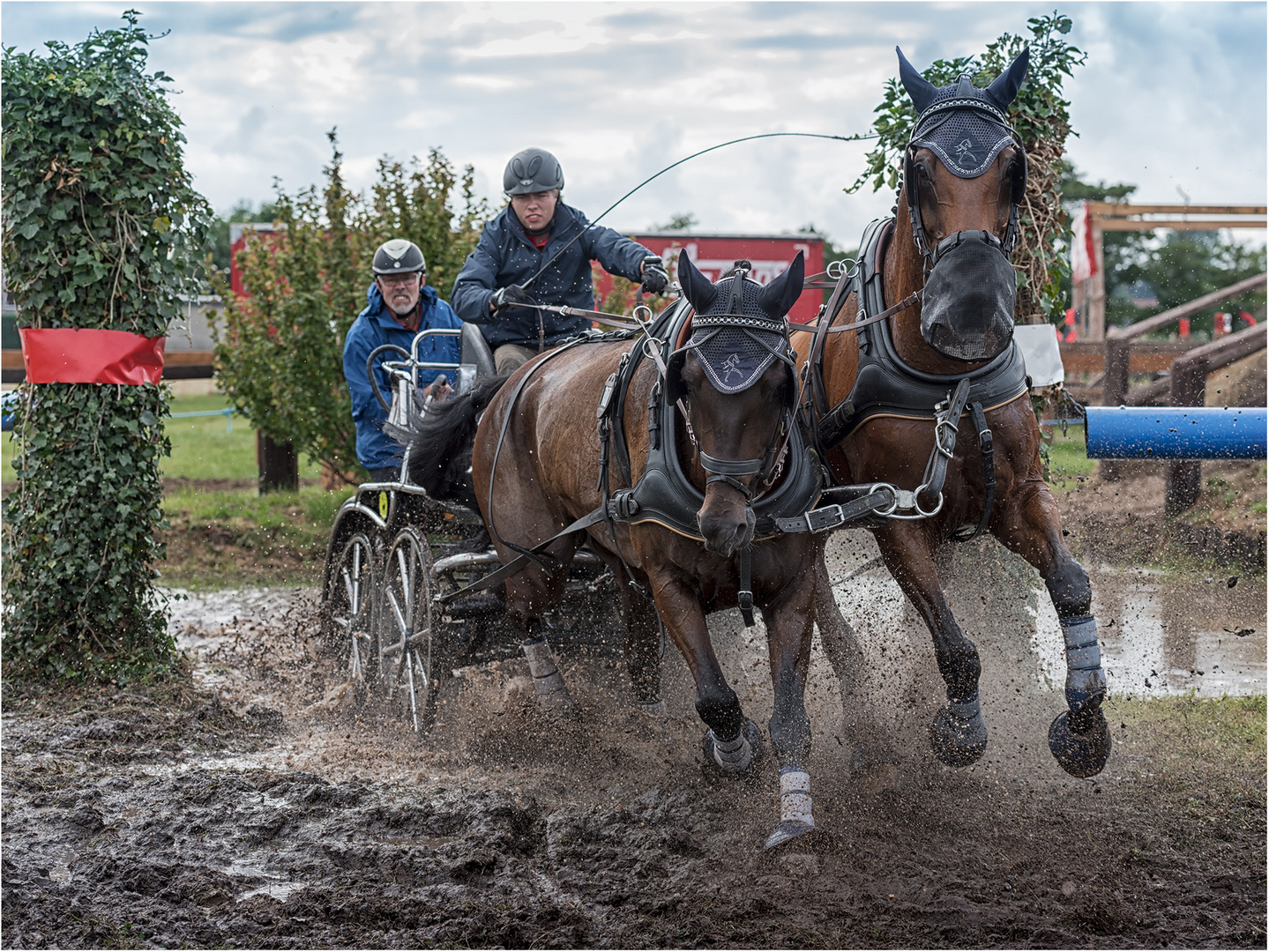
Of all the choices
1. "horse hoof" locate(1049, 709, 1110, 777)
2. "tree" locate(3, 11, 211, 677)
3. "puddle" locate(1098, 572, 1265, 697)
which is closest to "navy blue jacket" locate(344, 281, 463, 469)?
"tree" locate(3, 11, 211, 677)

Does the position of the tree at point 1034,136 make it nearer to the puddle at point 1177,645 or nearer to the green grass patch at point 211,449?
the puddle at point 1177,645

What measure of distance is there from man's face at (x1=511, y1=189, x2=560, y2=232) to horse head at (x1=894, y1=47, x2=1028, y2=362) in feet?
8.11

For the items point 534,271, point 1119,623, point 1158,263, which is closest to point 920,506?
point 534,271

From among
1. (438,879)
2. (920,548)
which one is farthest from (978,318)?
(438,879)

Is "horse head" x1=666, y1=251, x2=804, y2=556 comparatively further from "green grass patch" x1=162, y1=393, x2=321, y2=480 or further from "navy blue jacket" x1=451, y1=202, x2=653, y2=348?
"green grass patch" x1=162, y1=393, x2=321, y2=480

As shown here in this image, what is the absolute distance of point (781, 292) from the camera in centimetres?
349

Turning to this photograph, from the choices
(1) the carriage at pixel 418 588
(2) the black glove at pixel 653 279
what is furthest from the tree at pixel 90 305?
(2) the black glove at pixel 653 279

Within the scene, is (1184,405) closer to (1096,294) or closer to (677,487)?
(677,487)

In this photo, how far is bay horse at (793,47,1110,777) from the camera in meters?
3.52

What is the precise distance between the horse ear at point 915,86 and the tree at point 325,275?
621 centimetres

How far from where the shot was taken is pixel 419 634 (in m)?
5.60

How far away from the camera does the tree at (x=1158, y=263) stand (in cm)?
2691

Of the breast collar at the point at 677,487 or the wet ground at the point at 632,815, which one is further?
the breast collar at the point at 677,487

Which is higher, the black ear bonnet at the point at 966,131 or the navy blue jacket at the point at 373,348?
the black ear bonnet at the point at 966,131
